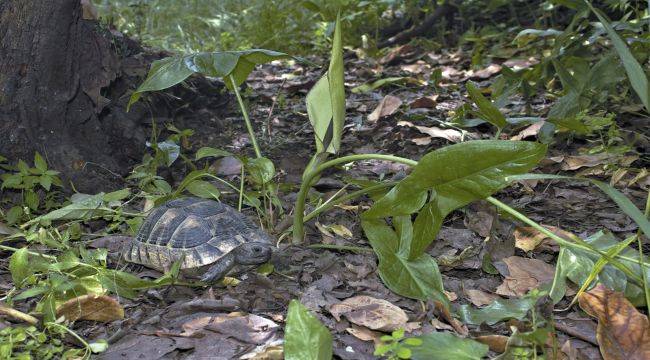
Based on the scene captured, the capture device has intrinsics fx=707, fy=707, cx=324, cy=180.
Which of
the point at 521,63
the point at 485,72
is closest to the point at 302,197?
the point at 485,72

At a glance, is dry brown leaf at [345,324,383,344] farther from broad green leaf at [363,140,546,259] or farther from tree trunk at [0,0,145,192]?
tree trunk at [0,0,145,192]

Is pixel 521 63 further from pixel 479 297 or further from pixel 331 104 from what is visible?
pixel 479 297

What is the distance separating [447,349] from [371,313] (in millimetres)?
378

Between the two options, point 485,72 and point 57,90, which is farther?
point 485,72

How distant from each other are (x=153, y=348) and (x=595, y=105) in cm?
262

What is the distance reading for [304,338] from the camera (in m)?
1.78

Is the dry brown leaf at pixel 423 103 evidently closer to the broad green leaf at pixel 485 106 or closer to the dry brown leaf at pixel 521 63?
the dry brown leaf at pixel 521 63

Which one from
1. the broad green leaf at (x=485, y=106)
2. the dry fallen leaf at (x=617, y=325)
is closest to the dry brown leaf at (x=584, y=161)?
the broad green leaf at (x=485, y=106)

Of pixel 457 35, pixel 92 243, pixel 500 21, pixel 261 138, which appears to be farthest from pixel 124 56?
pixel 500 21

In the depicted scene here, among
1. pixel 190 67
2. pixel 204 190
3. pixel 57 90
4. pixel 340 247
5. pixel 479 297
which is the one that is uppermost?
pixel 190 67

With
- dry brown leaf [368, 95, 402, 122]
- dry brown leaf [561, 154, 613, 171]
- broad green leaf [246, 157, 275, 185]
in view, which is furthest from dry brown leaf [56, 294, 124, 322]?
dry brown leaf [368, 95, 402, 122]

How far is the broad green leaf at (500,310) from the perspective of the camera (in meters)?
2.06

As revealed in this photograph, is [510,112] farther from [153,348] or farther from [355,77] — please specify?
[153,348]

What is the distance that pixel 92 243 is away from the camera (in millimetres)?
2896
